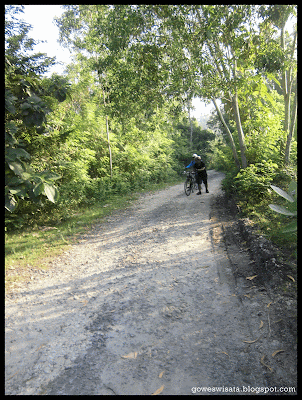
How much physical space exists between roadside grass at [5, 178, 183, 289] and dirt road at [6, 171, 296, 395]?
521 mm

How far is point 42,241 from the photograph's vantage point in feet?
24.0

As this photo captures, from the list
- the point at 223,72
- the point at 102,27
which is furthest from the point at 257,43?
the point at 102,27

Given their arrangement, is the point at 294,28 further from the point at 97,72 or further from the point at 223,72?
the point at 97,72

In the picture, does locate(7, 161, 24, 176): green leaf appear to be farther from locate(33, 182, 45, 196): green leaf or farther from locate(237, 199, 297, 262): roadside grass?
locate(237, 199, 297, 262): roadside grass

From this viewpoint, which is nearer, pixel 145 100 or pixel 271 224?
pixel 271 224

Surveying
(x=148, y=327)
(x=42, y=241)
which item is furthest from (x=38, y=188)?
(x=42, y=241)

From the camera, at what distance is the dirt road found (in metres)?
2.85

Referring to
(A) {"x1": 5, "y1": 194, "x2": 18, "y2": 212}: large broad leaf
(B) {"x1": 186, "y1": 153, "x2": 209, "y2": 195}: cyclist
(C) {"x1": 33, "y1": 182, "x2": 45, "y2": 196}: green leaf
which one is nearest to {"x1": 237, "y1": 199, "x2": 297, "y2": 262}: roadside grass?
(B) {"x1": 186, "y1": 153, "x2": 209, "y2": 195}: cyclist

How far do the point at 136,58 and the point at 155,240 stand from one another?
21.8 feet

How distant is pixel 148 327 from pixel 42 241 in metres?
4.73

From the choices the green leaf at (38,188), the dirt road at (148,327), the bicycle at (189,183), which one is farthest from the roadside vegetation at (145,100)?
the bicycle at (189,183)

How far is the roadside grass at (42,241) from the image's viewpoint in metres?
5.90

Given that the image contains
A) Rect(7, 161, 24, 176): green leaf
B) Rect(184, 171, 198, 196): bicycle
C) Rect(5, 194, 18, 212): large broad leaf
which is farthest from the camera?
Rect(184, 171, 198, 196): bicycle

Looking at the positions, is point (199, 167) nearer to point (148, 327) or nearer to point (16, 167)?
point (16, 167)
